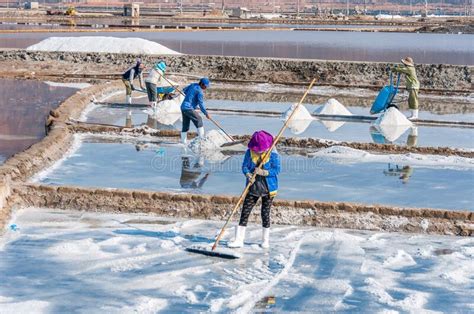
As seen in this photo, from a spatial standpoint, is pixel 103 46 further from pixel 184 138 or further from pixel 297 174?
pixel 297 174

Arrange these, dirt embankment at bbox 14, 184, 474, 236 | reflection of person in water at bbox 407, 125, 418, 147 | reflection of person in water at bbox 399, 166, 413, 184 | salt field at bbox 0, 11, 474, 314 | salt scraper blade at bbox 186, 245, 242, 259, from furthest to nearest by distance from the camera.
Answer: reflection of person in water at bbox 407, 125, 418, 147
reflection of person in water at bbox 399, 166, 413, 184
dirt embankment at bbox 14, 184, 474, 236
salt scraper blade at bbox 186, 245, 242, 259
salt field at bbox 0, 11, 474, 314

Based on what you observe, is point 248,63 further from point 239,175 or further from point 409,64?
point 239,175

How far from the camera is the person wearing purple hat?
7582mm

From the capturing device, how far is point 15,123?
Result: 15047mm

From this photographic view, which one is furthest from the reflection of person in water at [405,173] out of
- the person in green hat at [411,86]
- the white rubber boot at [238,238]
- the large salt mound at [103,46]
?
the large salt mound at [103,46]

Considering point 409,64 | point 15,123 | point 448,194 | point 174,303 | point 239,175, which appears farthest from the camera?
point 409,64

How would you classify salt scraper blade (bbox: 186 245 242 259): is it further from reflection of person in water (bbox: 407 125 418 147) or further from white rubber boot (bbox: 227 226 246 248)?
reflection of person in water (bbox: 407 125 418 147)

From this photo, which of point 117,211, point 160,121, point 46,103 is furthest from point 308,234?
point 46,103

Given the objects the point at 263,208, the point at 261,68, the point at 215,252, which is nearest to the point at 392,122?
the point at 263,208

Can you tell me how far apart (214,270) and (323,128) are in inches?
346

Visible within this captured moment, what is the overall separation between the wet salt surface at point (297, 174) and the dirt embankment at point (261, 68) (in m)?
12.7

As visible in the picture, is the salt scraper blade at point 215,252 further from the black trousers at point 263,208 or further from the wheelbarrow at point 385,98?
the wheelbarrow at point 385,98

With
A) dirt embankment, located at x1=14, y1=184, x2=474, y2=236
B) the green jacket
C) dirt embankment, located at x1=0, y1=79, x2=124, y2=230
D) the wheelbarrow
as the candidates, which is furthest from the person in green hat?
dirt embankment, located at x1=14, y1=184, x2=474, y2=236

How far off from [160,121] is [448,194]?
282 inches
